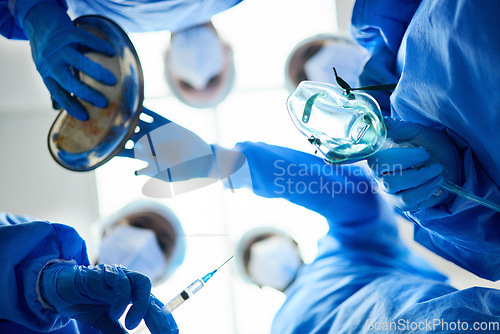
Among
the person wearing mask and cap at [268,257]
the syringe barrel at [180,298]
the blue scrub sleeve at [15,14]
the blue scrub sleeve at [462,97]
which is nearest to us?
the blue scrub sleeve at [462,97]

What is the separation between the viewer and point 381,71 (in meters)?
0.96

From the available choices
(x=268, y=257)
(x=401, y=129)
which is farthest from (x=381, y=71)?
(x=268, y=257)

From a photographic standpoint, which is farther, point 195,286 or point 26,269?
point 195,286

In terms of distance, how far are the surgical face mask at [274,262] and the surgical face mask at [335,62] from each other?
1.78ft

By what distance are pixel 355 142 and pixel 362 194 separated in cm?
52

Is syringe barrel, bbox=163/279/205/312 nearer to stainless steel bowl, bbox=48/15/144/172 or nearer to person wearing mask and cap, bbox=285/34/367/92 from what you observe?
stainless steel bowl, bbox=48/15/144/172

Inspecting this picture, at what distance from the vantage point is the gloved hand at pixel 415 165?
2.37 feet

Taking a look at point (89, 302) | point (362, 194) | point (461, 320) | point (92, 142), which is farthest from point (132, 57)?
point (461, 320)

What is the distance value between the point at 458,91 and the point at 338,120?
0.18 metres

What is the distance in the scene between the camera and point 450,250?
99 cm

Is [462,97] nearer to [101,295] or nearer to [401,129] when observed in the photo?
[401,129]

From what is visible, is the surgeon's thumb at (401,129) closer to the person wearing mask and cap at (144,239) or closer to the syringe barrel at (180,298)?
the syringe barrel at (180,298)

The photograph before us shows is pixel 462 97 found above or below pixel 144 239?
above

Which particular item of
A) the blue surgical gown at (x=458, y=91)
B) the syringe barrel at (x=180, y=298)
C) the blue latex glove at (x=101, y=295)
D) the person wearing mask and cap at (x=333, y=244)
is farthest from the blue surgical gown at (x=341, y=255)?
the blue latex glove at (x=101, y=295)
